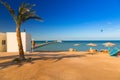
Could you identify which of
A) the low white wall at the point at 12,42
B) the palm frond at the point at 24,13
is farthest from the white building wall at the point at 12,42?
the palm frond at the point at 24,13

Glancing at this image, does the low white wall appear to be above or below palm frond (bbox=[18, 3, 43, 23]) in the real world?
below

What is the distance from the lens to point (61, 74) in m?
12.4

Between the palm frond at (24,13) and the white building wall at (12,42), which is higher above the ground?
the palm frond at (24,13)

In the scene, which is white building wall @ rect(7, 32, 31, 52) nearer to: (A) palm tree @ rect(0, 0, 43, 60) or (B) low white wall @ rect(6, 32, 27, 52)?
(B) low white wall @ rect(6, 32, 27, 52)

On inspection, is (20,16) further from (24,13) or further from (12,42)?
(12,42)

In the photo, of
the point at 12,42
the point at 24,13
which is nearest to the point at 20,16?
the point at 24,13

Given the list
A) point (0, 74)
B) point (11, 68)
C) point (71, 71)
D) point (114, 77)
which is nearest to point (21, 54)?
point (11, 68)

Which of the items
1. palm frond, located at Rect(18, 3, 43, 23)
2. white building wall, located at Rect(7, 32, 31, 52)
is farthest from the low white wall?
palm frond, located at Rect(18, 3, 43, 23)


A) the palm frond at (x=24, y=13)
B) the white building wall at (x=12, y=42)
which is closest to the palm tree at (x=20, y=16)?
the palm frond at (x=24, y=13)

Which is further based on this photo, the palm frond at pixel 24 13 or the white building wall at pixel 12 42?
the white building wall at pixel 12 42

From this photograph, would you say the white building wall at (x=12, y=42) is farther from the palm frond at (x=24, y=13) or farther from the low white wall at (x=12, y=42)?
the palm frond at (x=24, y=13)

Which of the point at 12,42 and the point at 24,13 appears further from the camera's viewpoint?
the point at 12,42

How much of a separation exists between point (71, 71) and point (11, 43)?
68.0 ft

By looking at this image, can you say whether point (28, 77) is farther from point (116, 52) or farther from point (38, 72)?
point (116, 52)
